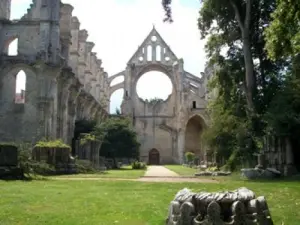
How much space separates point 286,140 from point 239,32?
709cm

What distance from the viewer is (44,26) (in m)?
26.3

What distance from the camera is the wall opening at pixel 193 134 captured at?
54.1 metres

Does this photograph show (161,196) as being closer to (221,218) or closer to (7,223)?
(7,223)

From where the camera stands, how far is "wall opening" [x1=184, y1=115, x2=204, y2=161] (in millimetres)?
54125

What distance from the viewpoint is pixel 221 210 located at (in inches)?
130

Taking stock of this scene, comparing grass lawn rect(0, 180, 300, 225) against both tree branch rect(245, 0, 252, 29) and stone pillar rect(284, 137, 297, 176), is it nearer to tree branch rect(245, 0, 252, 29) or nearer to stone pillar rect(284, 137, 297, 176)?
stone pillar rect(284, 137, 297, 176)

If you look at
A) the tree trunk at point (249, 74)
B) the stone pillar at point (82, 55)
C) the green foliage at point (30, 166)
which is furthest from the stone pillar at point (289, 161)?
the stone pillar at point (82, 55)

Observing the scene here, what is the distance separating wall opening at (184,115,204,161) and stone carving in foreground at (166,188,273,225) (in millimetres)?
50628

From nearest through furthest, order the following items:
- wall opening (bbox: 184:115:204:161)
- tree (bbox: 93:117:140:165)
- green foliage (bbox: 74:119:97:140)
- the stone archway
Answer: green foliage (bbox: 74:119:97:140) < tree (bbox: 93:117:140:165) < the stone archway < wall opening (bbox: 184:115:204:161)

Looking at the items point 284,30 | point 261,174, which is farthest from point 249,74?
point 284,30

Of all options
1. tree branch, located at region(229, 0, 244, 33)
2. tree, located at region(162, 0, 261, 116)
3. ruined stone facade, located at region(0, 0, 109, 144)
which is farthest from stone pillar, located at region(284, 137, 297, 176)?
ruined stone facade, located at region(0, 0, 109, 144)

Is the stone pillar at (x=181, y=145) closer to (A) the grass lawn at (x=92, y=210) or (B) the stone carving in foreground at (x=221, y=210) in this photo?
(A) the grass lawn at (x=92, y=210)

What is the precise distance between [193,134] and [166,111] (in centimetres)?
447

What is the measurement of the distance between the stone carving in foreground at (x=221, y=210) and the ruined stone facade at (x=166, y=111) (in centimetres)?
4877
